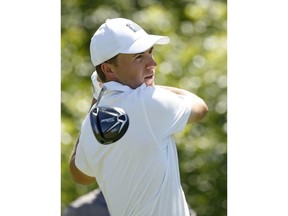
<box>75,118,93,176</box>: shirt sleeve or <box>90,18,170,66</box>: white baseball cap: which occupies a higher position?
<box>90,18,170,66</box>: white baseball cap

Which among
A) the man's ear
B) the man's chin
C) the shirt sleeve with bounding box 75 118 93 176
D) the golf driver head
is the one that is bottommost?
the shirt sleeve with bounding box 75 118 93 176

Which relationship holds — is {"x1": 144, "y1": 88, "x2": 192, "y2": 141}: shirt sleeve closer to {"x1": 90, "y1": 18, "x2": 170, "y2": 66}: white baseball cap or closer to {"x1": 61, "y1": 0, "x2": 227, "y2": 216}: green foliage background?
{"x1": 90, "y1": 18, "x2": 170, "y2": 66}: white baseball cap

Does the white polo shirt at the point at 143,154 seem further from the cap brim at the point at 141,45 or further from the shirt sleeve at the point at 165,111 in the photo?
the cap brim at the point at 141,45

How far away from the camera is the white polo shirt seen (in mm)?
2566

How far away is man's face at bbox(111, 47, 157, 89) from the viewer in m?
2.62

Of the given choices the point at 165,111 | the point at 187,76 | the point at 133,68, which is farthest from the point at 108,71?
the point at 187,76

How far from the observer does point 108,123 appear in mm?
2592

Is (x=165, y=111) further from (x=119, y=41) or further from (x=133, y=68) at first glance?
(x=119, y=41)

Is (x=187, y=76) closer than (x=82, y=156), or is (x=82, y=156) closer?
(x=82, y=156)

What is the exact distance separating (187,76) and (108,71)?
1313 mm

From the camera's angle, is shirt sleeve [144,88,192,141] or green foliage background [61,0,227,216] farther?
green foliage background [61,0,227,216]

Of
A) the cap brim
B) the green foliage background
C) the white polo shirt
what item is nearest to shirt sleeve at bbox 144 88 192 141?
the white polo shirt
